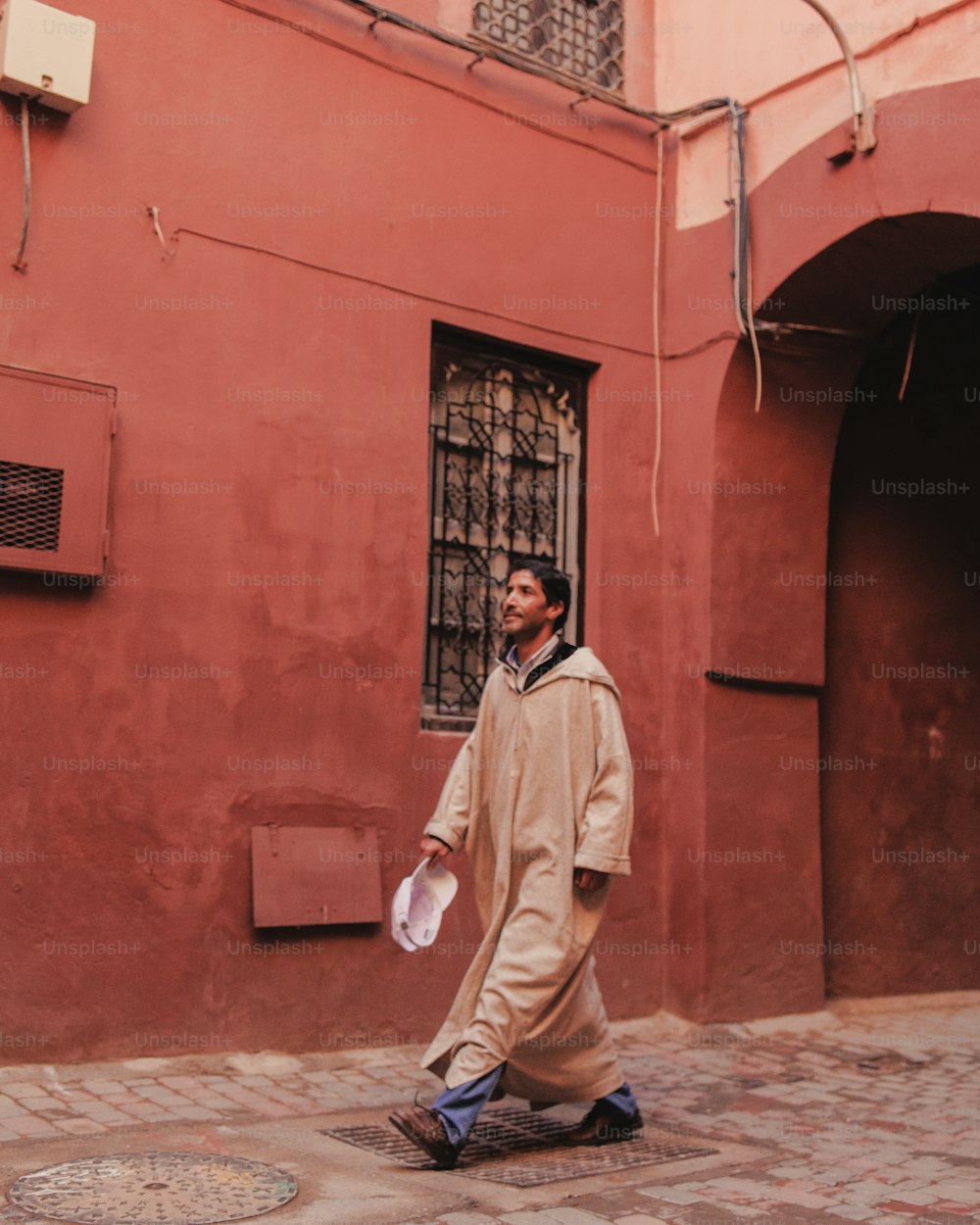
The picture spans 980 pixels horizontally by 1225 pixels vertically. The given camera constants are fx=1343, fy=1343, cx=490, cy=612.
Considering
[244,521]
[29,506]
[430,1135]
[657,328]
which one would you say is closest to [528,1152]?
[430,1135]

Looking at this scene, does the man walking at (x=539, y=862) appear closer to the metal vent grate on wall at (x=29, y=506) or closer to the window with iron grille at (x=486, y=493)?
the window with iron grille at (x=486, y=493)

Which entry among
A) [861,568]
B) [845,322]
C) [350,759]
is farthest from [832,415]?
[350,759]

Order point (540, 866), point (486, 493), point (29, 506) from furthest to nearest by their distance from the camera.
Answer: point (486, 493) → point (29, 506) → point (540, 866)

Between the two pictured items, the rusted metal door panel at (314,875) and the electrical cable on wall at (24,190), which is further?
the rusted metal door panel at (314,875)

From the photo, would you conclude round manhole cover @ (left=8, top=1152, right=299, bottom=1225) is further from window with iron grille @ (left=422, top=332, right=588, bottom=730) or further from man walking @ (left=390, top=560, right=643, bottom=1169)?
window with iron grille @ (left=422, top=332, right=588, bottom=730)

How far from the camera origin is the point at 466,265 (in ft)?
22.6

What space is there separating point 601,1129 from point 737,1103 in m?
1.02

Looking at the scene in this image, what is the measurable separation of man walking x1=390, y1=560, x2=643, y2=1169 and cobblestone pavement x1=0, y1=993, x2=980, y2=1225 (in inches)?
16.7

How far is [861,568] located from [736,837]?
6.64ft

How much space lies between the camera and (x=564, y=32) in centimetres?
766

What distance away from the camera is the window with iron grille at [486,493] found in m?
6.83

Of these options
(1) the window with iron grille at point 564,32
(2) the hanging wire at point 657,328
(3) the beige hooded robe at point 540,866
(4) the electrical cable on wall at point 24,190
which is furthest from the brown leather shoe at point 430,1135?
(1) the window with iron grille at point 564,32

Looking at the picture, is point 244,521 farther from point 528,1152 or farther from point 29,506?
point 528,1152

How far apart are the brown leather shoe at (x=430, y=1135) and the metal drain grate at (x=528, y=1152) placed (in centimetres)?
9
